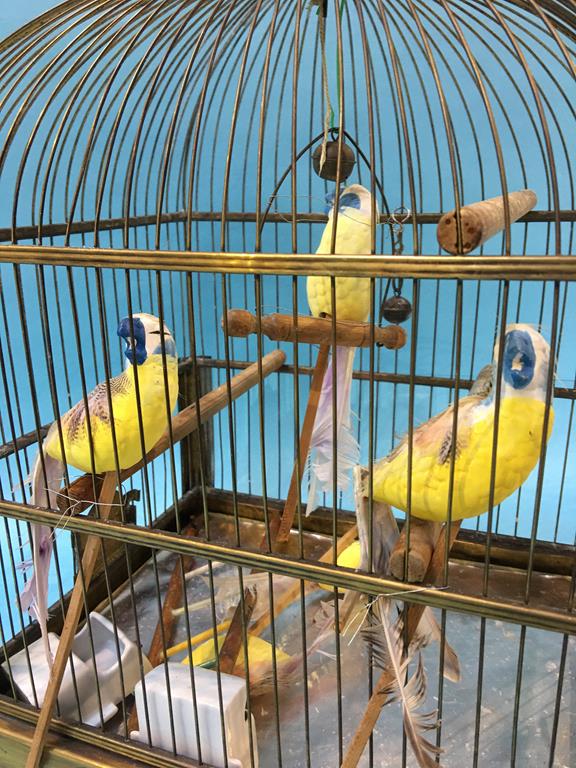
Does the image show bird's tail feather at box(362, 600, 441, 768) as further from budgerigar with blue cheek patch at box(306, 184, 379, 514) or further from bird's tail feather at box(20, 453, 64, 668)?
bird's tail feather at box(20, 453, 64, 668)

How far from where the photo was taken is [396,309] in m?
0.99

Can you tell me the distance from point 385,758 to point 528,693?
0.94 feet

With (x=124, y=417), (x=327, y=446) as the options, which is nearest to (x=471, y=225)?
(x=124, y=417)

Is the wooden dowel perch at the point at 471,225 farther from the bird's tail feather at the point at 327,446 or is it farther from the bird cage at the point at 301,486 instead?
the bird's tail feather at the point at 327,446

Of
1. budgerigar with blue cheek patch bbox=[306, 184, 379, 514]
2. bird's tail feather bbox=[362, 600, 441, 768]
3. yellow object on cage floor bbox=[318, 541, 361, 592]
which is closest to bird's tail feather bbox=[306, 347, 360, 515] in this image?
budgerigar with blue cheek patch bbox=[306, 184, 379, 514]

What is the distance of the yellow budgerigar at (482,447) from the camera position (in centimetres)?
65

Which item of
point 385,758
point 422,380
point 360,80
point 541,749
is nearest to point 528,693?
point 541,749

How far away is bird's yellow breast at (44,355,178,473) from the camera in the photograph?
86 centimetres

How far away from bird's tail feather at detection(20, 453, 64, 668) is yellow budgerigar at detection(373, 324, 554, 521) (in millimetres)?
484

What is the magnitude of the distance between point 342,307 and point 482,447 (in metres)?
0.44

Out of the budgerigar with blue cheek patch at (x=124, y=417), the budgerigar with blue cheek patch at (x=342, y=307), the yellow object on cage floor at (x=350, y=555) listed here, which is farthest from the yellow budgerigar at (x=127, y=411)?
the yellow object on cage floor at (x=350, y=555)

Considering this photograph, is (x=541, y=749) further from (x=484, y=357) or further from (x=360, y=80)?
(x=360, y=80)

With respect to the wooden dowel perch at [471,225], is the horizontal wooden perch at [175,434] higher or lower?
lower

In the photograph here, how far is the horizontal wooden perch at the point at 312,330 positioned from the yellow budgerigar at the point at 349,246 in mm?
44
